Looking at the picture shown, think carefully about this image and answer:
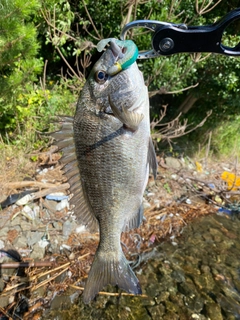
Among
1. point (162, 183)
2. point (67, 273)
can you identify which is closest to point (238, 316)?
point (67, 273)

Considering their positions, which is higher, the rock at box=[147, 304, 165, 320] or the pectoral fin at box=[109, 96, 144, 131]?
the pectoral fin at box=[109, 96, 144, 131]

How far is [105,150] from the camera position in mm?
1548

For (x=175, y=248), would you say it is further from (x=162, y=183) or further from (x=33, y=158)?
(x=33, y=158)

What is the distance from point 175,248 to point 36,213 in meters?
2.19

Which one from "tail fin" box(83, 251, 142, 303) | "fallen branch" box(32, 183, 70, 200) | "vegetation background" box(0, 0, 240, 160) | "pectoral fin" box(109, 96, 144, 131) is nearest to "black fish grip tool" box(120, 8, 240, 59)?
"pectoral fin" box(109, 96, 144, 131)

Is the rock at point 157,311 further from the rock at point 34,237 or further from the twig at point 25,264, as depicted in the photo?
the rock at point 34,237

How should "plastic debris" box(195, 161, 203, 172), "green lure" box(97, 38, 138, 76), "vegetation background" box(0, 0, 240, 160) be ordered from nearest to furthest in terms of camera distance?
"green lure" box(97, 38, 138, 76) < "vegetation background" box(0, 0, 240, 160) < "plastic debris" box(195, 161, 203, 172)

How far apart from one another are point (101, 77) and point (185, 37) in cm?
48

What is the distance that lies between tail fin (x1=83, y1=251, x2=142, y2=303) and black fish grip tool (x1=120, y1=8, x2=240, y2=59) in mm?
1277

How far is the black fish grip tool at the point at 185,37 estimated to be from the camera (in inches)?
55.3

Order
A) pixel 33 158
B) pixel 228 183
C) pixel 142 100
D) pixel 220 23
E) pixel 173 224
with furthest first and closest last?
pixel 228 183 → pixel 33 158 → pixel 173 224 → pixel 142 100 → pixel 220 23

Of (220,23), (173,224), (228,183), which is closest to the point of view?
(220,23)

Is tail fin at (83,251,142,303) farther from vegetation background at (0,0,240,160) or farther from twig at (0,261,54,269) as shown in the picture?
vegetation background at (0,0,240,160)

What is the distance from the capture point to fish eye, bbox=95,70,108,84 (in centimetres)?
→ 151
